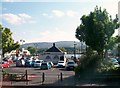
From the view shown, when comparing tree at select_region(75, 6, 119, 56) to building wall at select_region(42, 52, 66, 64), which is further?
building wall at select_region(42, 52, 66, 64)

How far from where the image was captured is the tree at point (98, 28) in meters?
29.9

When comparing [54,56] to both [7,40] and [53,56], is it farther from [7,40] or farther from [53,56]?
[7,40]

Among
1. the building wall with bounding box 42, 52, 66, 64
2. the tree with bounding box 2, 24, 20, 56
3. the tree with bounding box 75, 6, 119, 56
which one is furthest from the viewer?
the tree with bounding box 2, 24, 20, 56

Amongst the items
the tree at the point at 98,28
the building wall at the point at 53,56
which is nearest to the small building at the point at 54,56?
the building wall at the point at 53,56

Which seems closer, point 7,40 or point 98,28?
point 98,28

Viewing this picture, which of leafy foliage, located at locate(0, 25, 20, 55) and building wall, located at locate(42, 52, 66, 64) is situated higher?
leafy foliage, located at locate(0, 25, 20, 55)

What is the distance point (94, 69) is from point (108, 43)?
492 cm

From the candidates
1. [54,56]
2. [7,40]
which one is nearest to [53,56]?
[54,56]

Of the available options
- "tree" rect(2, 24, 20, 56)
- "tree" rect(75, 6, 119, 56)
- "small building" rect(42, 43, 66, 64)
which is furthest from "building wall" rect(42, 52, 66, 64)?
"tree" rect(75, 6, 119, 56)

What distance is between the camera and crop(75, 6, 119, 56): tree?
1177 inches

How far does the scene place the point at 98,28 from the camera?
97.5 feet

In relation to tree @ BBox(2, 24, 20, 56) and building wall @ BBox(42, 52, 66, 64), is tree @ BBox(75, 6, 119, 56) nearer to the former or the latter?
building wall @ BBox(42, 52, 66, 64)

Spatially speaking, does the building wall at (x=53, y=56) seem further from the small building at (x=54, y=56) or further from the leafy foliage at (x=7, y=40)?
the leafy foliage at (x=7, y=40)

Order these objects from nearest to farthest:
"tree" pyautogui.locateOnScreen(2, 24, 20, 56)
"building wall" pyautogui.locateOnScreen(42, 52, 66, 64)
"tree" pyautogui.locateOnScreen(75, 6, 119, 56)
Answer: "tree" pyautogui.locateOnScreen(75, 6, 119, 56) → "building wall" pyautogui.locateOnScreen(42, 52, 66, 64) → "tree" pyautogui.locateOnScreen(2, 24, 20, 56)
